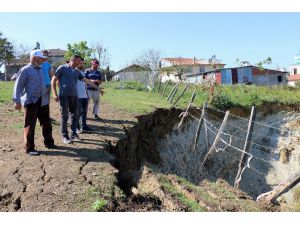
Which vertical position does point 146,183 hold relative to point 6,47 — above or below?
below

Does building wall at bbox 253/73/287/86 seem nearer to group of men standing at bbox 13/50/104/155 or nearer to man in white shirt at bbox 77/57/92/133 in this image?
man in white shirt at bbox 77/57/92/133

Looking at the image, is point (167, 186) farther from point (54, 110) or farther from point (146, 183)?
point (54, 110)

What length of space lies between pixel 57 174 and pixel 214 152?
11.4 metres

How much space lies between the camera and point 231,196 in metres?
6.54

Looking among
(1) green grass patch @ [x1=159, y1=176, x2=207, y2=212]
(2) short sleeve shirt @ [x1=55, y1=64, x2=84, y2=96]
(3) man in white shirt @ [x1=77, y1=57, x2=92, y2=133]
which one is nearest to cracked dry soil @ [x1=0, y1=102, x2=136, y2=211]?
(3) man in white shirt @ [x1=77, y1=57, x2=92, y2=133]

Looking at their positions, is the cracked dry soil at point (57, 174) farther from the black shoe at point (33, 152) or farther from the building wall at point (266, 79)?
the building wall at point (266, 79)

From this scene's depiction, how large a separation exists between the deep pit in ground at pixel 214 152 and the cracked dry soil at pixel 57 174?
119 cm

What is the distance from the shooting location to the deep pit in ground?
11.4 meters

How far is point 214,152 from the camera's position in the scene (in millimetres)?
16203

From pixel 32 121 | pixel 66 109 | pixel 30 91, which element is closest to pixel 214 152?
pixel 66 109

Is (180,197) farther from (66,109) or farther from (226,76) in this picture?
(226,76)

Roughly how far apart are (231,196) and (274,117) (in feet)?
44.6

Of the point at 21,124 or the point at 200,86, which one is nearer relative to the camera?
the point at 21,124
